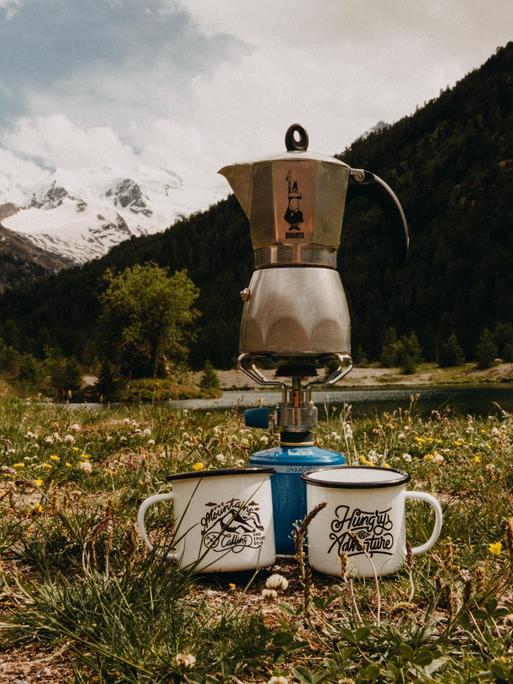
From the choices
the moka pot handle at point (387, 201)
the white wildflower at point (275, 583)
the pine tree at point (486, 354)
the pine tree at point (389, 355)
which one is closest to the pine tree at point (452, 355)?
the pine tree at point (486, 354)

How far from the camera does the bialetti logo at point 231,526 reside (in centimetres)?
237

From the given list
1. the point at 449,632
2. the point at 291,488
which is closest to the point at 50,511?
the point at 291,488

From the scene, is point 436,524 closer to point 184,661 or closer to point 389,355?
point 184,661

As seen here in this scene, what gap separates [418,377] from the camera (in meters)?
83.3

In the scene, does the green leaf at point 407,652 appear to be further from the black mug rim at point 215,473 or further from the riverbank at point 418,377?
the riverbank at point 418,377

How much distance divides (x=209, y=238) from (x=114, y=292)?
98627mm

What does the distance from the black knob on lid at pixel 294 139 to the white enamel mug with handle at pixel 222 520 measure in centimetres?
152

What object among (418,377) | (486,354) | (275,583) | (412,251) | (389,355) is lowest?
(418,377)

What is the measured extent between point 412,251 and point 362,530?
451 ft

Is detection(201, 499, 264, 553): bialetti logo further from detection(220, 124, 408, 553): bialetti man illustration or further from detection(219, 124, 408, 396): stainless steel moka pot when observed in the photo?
detection(219, 124, 408, 396): stainless steel moka pot

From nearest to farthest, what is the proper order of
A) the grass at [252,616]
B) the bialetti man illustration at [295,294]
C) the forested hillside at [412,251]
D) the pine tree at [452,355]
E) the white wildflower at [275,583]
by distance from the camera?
the grass at [252,616] < the white wildflower at [275,583] < the bialetti man illustration at [295,294] < the pine tree at [452,355] < the forested hillside at [412,251]

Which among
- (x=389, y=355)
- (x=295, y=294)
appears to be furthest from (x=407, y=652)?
(x=389, y=355)

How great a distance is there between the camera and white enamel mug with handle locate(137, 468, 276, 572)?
7.77 feet

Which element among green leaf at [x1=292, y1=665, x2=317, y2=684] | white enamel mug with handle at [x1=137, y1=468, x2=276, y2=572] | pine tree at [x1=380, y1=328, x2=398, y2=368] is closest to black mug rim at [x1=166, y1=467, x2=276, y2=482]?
white enamel mug with handle at [x1=137, y1=468, x2=276, y2=572]
